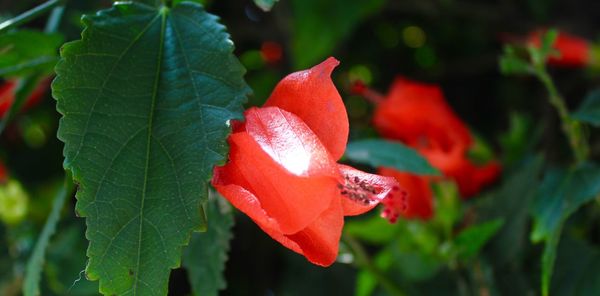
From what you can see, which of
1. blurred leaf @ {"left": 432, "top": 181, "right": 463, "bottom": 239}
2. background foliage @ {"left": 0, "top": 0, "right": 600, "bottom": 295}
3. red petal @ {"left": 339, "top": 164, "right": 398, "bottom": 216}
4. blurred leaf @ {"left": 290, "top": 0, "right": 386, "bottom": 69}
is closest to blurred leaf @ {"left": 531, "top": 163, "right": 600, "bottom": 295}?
background foliage @ {"left": 0, "top": 0, "right": 600, "bottom": 295}

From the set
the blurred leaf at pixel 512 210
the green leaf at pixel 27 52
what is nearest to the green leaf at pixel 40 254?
the green leaf at pixel 27 52

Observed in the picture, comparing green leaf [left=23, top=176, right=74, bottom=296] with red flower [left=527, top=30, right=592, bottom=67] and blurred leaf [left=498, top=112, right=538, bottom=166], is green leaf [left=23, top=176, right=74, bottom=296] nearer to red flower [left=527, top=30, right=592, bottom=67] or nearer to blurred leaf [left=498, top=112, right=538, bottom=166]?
blurred leaf [left=498, top=112, right=538, bottom=166]

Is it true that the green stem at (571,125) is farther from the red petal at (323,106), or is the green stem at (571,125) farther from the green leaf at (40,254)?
the green leaf at (40,254)

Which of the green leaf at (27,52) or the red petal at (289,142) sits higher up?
the red petal at (289,142)

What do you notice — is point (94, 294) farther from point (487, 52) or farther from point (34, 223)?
point (487, 52)

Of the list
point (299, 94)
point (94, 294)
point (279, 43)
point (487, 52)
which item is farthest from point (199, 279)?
point (487, 52)

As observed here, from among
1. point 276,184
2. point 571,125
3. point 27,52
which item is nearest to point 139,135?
point 276,184
